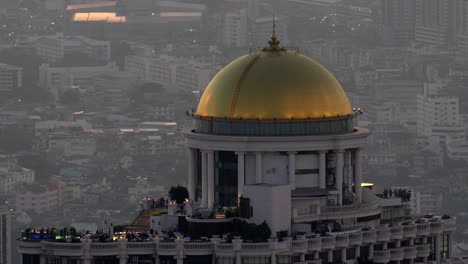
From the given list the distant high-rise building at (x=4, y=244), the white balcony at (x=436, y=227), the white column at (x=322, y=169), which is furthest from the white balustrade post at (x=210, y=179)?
the distant high-rise building at (x=4, y=244)

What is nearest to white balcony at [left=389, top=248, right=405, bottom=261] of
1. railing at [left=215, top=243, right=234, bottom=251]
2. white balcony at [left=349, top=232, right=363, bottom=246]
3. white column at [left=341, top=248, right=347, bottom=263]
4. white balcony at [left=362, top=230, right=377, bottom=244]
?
white balcony at [left=362, top=230, right=377, bottom=244]

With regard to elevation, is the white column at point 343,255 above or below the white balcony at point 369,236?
below

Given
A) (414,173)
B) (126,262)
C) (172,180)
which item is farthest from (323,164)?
(414,173)

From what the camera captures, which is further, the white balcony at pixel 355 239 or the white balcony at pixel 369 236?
the white balcony at pixel 369 236

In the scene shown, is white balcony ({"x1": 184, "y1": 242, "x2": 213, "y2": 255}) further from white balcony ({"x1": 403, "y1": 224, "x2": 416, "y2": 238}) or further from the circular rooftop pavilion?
white balcony ({"x1": 403, "y1": 224, "x2": 416, "y2": 238})

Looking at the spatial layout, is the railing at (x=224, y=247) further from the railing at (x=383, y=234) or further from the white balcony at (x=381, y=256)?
the railing at (x=383, y=234)
